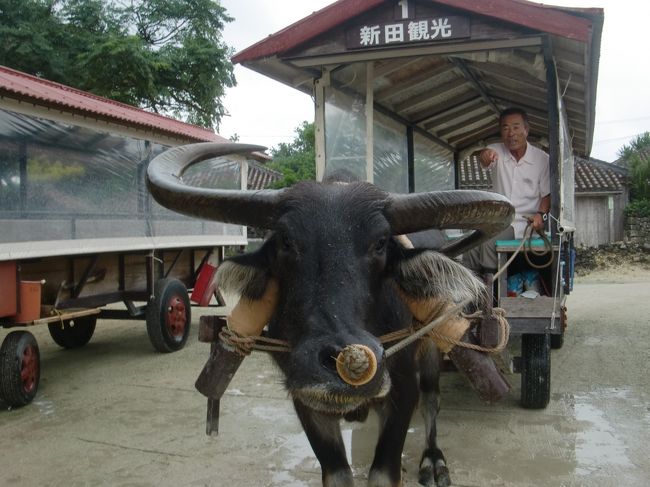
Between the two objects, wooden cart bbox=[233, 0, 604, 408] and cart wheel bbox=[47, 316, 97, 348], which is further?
cart wheel bbox=[47, 316, 97, 348]

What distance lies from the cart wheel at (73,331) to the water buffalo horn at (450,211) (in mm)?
5640

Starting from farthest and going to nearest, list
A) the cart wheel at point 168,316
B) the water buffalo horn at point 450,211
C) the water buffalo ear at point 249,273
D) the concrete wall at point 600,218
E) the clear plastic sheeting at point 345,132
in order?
the concrete wall at point 600,218 → the cart wheel at point 168,316 → the clear plastic sheeting at point 345,132 → the water buffalo ear at point 249,273 → the water buffalo horn at point 450,211

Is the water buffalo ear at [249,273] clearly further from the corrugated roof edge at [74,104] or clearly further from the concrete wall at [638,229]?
the concrete wall at [638,229]

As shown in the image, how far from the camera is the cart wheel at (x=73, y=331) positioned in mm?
7207

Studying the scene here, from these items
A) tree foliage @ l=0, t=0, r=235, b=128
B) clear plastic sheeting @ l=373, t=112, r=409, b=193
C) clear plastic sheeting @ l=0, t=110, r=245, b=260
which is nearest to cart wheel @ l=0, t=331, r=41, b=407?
clear plastic sheeting @ l=0, t=110, r=245, b=260

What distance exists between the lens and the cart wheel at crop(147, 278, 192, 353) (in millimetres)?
6715

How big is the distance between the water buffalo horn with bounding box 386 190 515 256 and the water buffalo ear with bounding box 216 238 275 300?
1.95 feet

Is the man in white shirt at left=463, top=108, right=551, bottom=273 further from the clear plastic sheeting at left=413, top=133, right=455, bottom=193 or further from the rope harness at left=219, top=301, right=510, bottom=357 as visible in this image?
the rope harness at left=219, top=301, right=510, bottom=357

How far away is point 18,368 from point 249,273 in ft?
10.2

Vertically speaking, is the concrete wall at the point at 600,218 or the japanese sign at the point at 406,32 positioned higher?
the japanese sign at the point at 406,32

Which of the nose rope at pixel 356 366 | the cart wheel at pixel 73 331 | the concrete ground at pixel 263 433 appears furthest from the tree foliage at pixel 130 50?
the nose rope at pixel 356 366

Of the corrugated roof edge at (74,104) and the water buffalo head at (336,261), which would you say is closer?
the water buffalo head at (336,261)

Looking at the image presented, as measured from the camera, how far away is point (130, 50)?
13.3m

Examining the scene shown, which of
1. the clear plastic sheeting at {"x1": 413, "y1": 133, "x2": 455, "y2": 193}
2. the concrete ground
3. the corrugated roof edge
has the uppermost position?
the corrugated roof edge
